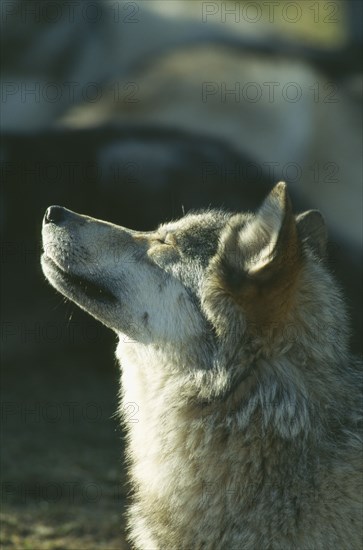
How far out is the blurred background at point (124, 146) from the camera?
7.68 metres

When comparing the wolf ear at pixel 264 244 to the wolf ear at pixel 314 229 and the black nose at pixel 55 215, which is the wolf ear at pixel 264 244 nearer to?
the wolf ear at pixel 314 229

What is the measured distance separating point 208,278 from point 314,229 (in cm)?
88

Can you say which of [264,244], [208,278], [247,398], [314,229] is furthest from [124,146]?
[247,398]

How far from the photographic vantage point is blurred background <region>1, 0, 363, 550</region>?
768 cm

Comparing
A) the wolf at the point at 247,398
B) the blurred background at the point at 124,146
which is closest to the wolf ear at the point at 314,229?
the wolf at the point at 247,398

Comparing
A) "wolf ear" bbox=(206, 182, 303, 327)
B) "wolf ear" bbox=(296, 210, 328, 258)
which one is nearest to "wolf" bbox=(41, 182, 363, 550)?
"wolf ear" bbox=(206, 182, 303, 327)

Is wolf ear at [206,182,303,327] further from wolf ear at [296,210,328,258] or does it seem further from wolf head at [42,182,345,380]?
wolf ear at [296,210,328,258]

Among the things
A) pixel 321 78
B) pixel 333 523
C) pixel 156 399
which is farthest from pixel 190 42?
pixel 333 523

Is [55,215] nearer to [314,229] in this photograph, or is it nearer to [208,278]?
[208,278]

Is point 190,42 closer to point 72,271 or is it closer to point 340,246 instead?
point 340,246

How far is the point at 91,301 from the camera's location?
4098 millimetres

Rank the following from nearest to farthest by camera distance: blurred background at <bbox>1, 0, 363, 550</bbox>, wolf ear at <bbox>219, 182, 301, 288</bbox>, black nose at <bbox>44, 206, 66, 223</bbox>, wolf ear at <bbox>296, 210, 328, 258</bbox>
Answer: wolf ear at <bbox>219, 182, 301, 288</bbox>
black nose at <bbox>44, 206, 66, 223</bbox>
wolf ear at <bbox>296, 210, 328, 258</bbox>
blurred background at <bbox>1, 0, 363, 550</bbox>

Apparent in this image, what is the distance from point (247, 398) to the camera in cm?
370

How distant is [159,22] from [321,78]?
175 centimetres
